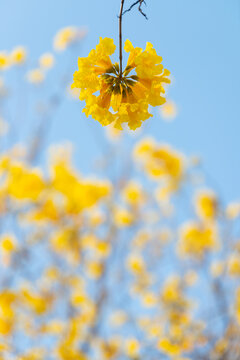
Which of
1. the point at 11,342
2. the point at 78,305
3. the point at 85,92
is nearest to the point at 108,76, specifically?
the point at 85,92

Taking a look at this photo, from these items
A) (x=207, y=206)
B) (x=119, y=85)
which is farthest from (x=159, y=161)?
(x=119, y=85)

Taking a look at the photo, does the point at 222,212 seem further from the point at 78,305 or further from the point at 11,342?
the point at 11,342

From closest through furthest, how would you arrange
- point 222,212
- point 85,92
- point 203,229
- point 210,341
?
point 85,92
point 210,341
point 222,212
point 203,229

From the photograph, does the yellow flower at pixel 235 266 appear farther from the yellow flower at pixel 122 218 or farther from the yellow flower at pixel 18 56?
the yellow flower at pixel 18 56

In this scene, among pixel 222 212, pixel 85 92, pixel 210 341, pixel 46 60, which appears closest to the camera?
pixel 85 92

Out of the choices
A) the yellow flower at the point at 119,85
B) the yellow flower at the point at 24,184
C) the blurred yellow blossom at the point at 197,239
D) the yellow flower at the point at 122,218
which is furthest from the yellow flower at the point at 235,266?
the yellow flower at the point at 119,85

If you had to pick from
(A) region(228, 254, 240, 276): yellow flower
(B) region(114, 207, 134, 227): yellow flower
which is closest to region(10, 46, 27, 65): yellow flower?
(B) region(114, 207, 134, 227): yellow flower
